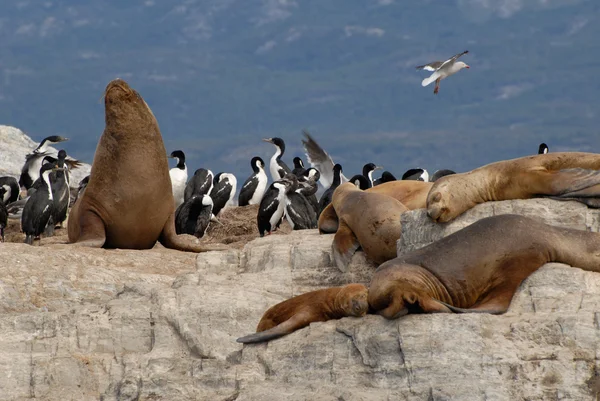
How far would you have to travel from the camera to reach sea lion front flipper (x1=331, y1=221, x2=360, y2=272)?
955 cm

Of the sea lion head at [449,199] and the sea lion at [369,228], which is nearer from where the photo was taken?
the sea lion head at [449,199]

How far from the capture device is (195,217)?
1686 centimetres

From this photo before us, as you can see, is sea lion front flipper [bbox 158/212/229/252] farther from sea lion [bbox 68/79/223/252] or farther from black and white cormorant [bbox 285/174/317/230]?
black and white cormorant [bbox 285/174/317/230]

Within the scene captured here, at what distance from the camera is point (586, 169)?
8.74m

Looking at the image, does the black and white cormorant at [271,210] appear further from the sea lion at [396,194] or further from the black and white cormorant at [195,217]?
the sea lion at [396,194]

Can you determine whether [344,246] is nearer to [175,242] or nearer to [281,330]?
[175,242]

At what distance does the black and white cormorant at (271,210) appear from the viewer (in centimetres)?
1756

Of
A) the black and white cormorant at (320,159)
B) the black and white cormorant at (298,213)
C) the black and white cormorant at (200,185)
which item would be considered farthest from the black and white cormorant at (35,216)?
the black and white cormorant at (320,159)

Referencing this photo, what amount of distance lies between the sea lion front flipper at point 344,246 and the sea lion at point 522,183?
3.20 ft

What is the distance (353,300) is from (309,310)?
1.26ft

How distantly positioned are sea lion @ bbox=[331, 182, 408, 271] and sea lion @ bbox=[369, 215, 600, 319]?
6.79 ft

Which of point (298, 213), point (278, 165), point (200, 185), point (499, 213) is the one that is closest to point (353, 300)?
point (499, 213)

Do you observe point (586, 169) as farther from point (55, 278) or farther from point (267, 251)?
point (55, 278)

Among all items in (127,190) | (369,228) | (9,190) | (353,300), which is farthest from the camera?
(9,190)
